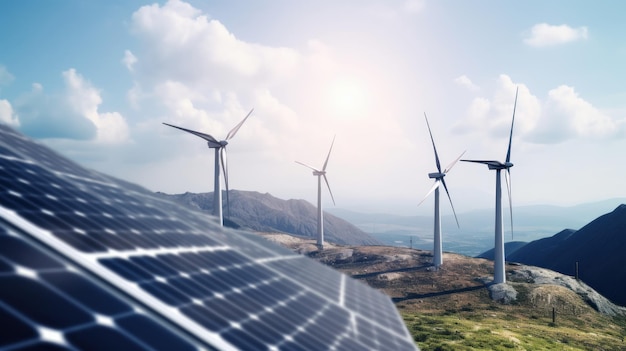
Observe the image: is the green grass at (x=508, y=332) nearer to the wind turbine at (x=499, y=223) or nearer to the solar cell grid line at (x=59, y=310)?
the wind turbine at (x=499, y=223)

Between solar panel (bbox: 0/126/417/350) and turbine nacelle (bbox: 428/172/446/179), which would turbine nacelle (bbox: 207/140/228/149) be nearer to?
turbine nacelle (bbox: 428/172/446/179)

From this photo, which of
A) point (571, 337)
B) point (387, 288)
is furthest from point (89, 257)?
point (387, 288)

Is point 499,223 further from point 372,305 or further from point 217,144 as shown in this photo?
point 372,305

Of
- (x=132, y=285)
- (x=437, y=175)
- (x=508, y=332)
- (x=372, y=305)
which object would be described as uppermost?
(x=437, y=175)

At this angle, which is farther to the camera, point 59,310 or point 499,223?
point 499,223

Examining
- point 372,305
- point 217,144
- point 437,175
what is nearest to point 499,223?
point 437,175

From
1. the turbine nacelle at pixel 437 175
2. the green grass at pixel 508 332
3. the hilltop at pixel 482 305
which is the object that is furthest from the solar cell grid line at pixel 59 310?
the turbine nacelle at pixel 437 175
